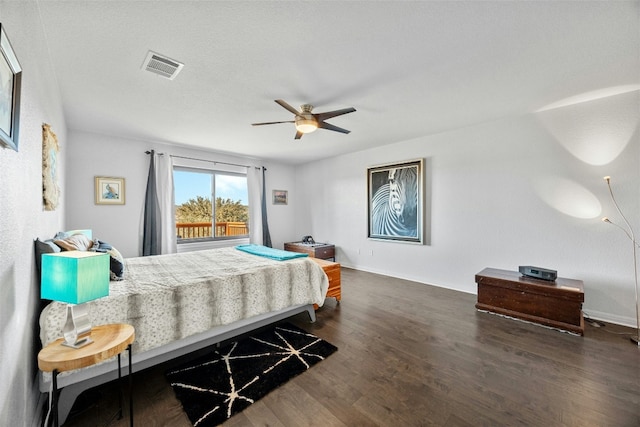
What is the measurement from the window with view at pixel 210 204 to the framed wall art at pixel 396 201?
9.43 ft

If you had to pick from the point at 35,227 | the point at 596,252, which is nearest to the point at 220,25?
the point at 35,227

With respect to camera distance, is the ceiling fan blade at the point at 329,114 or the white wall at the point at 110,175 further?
the white wall at the point at 110,175

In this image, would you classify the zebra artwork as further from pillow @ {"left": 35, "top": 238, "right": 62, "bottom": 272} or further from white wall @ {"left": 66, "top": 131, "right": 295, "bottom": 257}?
pillow @ {"left": 35, "top": 238, "right": 62, "bottom": 272}

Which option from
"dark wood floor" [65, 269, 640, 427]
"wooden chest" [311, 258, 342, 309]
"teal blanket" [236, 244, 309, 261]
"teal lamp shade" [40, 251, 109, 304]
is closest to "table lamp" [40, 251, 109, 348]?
"teal lamp shade" [40, 251, 109, 304]

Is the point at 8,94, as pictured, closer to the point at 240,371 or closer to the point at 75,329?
the point at 75,329

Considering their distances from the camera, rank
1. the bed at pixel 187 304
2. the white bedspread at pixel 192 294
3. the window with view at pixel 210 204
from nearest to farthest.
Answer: the bed at pixel 187 304 → the white bedspread at pixel 192 294 → the window with view at pixel 210 204

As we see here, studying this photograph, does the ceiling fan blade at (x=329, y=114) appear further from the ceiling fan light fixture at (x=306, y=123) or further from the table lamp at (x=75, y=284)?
the table lamp at (x=75, y=284)

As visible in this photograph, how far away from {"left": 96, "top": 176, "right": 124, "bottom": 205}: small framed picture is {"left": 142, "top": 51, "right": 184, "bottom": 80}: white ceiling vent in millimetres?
2796

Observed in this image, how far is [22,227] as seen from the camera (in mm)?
1317

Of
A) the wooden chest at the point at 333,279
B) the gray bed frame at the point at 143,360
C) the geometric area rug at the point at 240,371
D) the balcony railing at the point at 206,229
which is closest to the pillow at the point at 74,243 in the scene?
the gray bed frame at the point at 143,360

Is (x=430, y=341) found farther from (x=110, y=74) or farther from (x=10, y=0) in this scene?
(x=110, y=74)

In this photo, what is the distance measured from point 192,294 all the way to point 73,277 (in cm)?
99

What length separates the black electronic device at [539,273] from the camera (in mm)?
2906

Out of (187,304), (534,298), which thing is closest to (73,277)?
(187,304)
